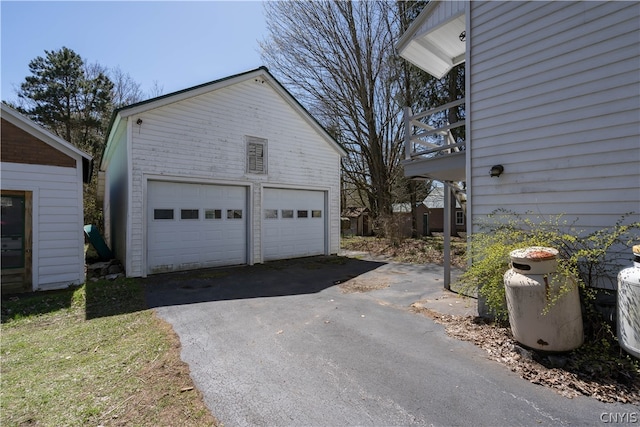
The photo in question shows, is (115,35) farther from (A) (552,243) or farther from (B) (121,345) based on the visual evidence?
(A) (552,243)

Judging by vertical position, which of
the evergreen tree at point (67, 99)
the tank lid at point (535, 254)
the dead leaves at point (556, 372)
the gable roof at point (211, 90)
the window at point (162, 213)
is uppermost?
the evergreen tree at point (67, 99)

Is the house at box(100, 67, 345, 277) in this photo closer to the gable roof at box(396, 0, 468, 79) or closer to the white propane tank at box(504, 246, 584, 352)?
the gable roof at box(396, 0, 468, 79)

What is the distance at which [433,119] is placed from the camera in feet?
57.7

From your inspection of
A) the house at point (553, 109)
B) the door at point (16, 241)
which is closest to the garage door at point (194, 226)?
the door at point (16, 241)

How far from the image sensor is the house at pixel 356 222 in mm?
24188

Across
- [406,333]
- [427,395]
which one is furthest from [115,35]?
[427,395]

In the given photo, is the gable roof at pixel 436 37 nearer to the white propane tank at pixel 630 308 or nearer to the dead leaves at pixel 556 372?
the white propane tank at pixel 630 308

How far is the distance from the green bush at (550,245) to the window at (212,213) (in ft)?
24.1

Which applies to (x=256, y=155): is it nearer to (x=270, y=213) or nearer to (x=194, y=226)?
(x=270, y=213)

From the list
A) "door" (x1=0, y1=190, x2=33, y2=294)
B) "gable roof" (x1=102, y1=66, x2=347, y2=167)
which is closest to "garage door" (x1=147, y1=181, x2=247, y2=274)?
"gable roof" (x1=102, y1=66, x2=347, y2=167)

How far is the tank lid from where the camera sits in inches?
134

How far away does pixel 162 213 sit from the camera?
8.58 metres

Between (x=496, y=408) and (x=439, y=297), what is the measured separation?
3.69 meters

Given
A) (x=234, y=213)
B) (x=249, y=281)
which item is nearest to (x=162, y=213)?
(x=234, y=213)
